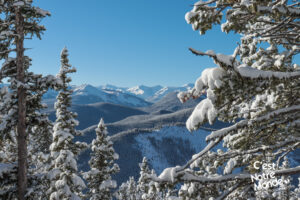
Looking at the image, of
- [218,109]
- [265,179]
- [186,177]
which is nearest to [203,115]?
[218,109]

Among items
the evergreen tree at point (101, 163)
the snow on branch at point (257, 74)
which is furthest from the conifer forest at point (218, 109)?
the evergreen tree at point (101, 163)

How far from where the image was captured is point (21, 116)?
9656 mm

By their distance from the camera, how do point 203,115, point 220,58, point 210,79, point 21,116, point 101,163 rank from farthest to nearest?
point 101,163, point 21,116, point 203,115, point 210,79, point 220,58

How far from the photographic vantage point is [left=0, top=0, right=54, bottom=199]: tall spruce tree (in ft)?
31.0

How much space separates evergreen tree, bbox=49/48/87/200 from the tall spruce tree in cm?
652

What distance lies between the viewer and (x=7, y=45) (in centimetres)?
995

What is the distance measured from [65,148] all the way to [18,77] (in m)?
8.87

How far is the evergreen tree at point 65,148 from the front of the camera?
53.4 ft

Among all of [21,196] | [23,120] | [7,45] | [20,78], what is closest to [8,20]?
[7,45]

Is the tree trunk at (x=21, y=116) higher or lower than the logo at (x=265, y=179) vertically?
higher

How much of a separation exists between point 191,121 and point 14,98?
894cm

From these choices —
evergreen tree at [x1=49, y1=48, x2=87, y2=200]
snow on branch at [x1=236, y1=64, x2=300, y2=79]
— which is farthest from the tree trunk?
snow on branch at [x1=236, y1=64, x2=300, y2=79]

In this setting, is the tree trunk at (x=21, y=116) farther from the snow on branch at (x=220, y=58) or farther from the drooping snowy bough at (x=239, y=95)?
the snow on branch at (x=220, y=58)

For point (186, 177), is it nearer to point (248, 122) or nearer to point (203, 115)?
point (203, 115)
